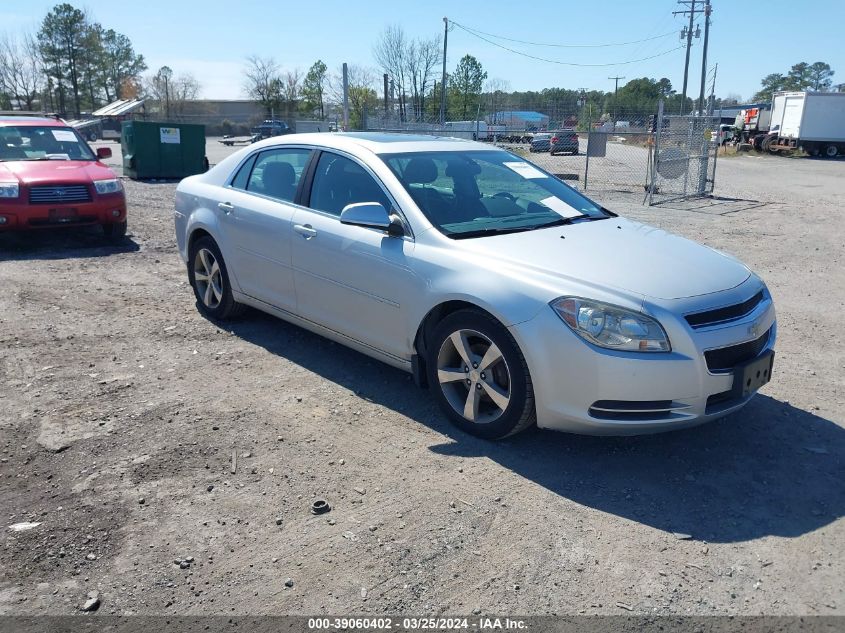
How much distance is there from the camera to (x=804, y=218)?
44.7ft

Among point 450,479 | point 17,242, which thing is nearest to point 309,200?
point 450,479

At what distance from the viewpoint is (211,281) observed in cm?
616

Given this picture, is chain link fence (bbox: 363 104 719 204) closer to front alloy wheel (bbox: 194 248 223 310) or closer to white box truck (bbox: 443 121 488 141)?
white box truck (bbox: 443 121 488 141)

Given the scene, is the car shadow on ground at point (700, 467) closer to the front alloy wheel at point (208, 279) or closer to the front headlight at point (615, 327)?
the front headlight at point (615, 327)

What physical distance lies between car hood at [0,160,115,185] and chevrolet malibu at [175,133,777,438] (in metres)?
4.41

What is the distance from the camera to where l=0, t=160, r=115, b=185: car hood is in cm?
903

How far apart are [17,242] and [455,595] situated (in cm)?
922

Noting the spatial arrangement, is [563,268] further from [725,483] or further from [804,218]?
[804,218]

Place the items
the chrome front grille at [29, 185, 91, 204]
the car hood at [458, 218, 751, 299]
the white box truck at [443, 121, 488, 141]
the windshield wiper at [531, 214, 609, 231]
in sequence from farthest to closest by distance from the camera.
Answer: the white box truck at [443, 121, 488, 141] → the chrome front grille at [29, 185, 91, 204] → the windshield wiper at [531, 214, 609, 231] → the car hood at [458, 218, 751, 299]

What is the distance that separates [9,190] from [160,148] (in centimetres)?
964

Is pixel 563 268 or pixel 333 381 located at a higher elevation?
pixel 563 268

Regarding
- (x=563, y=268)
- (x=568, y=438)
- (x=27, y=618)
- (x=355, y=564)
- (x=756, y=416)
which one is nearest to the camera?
(x=27, y=618)

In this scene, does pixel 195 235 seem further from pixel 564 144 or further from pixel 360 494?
pixel 564 144

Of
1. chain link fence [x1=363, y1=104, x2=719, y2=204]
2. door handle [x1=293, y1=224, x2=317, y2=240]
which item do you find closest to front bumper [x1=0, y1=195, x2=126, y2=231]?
door handle [x1=293, y1=224, x2=317, y2=240]
